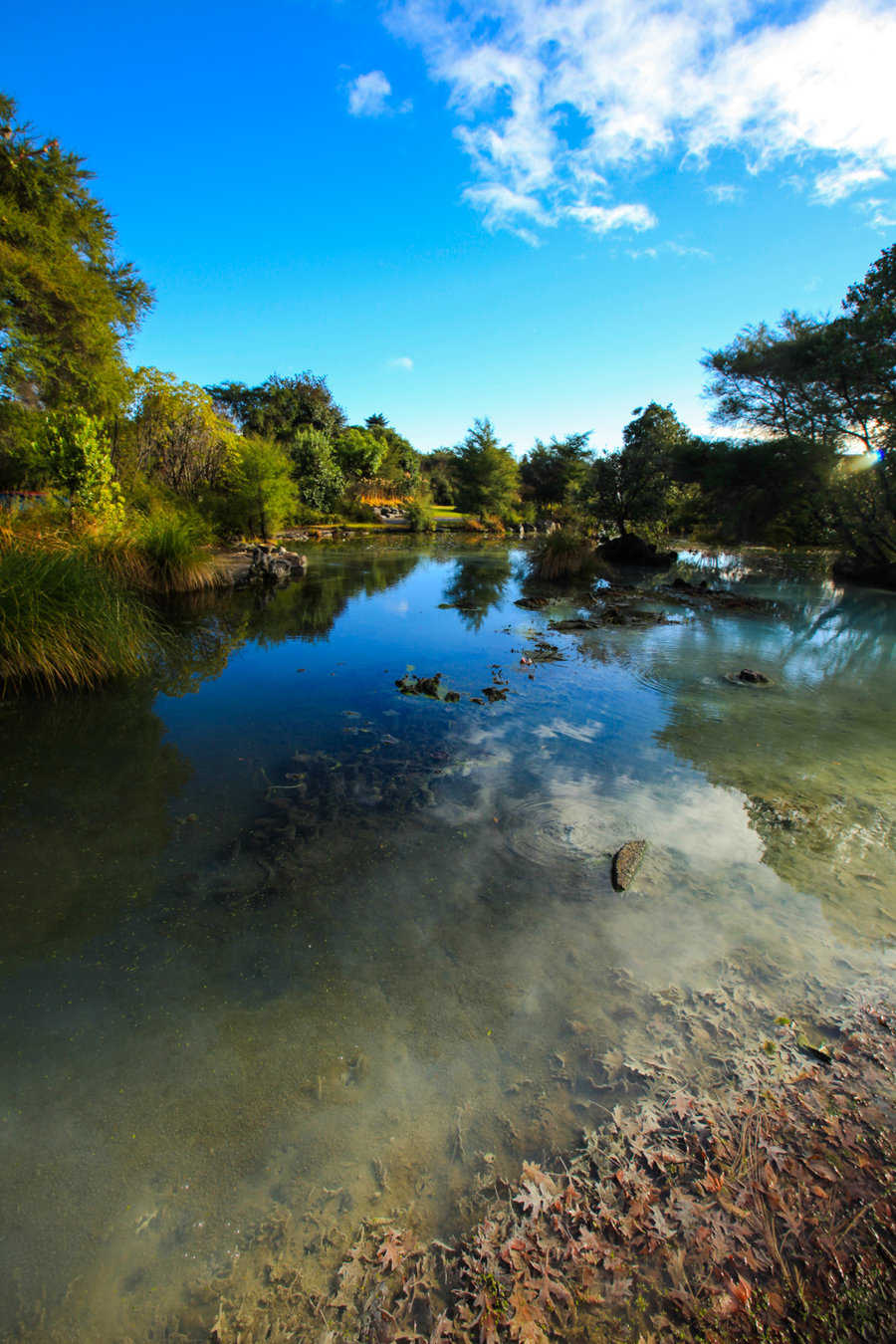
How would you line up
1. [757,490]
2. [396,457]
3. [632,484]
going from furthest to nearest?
1. [396,457]
2. [757,490]
3. [632,484]

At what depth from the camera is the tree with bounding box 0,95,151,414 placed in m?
13.3

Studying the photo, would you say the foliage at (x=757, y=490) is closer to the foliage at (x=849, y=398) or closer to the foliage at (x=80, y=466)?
the foliage at (x=849, y=398)

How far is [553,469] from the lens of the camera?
4600cm

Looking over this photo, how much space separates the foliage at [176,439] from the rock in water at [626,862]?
19.5m

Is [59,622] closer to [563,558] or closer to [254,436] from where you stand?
[563,558]

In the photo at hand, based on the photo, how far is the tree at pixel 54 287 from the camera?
13.3m

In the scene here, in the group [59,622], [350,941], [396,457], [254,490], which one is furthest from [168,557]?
[396,457]

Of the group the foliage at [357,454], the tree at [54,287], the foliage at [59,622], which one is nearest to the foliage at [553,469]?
the foliage at [357,454]

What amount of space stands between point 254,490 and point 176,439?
3.34 m

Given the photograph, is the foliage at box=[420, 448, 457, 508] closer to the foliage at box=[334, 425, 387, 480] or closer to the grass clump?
the foliage at box=[334, 425, 387, 480]

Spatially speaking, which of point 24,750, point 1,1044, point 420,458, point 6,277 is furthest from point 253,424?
point 1,1044

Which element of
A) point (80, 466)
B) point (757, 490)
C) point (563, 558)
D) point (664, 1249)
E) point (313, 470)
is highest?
point (313, 470)

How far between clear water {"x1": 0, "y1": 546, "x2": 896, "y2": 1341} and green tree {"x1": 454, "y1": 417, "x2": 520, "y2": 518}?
108ft

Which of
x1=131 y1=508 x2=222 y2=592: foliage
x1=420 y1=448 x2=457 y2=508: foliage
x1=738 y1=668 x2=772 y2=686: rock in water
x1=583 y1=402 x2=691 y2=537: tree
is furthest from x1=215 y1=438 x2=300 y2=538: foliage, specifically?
x1=420 y1=448 x2=457 y2=508: foliage
